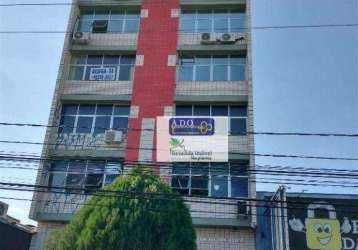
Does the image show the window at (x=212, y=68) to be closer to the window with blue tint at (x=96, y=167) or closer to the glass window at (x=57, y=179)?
the window with blue tint at (x=96, y=167)

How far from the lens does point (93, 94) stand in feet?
55.8

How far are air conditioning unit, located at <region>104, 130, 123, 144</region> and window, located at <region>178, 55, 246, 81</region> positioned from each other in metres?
3.64

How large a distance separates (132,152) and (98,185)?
180 cm

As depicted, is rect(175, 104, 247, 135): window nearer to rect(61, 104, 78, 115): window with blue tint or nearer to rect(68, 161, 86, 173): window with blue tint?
rect(68, 161, 86, 173): window with blue tint

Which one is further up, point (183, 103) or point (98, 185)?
point (183, 103)

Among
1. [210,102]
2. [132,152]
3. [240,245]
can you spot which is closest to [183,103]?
[210,102]

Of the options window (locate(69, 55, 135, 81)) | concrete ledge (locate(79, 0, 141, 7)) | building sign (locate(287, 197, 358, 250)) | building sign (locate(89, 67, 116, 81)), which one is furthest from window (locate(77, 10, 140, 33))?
building sign (locate(287, 197, 358, 250))

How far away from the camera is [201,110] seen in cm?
1673

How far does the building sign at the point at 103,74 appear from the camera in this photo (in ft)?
57.8

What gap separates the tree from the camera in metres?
9.84

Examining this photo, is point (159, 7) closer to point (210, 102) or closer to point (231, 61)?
point (231, 61)

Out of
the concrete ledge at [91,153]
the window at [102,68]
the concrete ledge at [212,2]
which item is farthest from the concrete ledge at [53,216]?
the concrete ledge at [212,2]

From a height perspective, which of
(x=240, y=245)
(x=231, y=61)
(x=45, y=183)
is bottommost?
(x=240, y=245)

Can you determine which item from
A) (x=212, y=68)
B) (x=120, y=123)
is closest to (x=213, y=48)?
(x=212, y=68)
